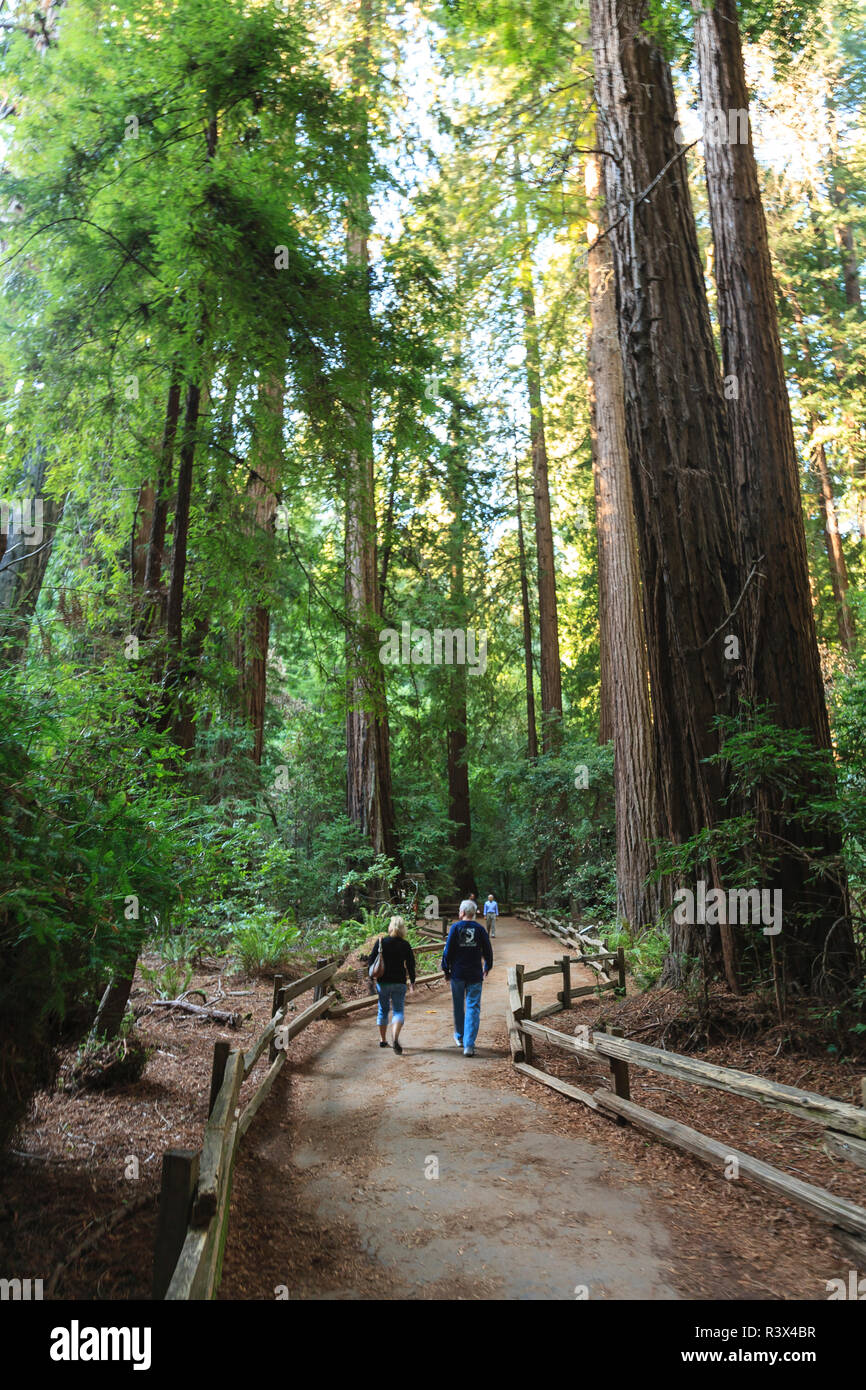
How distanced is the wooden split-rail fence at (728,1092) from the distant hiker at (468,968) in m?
0.84

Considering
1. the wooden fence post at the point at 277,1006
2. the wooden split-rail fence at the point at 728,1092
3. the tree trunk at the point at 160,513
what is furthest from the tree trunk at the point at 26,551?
the wooden split-rail fence at the point at 728,1092

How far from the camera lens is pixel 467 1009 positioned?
10.2 m

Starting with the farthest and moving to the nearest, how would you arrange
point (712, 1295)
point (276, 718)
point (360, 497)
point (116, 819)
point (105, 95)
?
1. point (276, 718)
2. point (360, 497)
3. point (105, 95)
4. point (116, 819)
5. point (712, 1295)

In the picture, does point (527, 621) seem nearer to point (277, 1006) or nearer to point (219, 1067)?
point (277, 1006)

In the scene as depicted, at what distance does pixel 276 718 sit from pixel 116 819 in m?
18.6

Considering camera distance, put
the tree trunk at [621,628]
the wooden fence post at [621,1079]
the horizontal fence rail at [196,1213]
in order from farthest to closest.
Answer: the tree trunk at [621,628] → the wooden fence post at [621,1079] → the horizontal fence rail at [196,1213]

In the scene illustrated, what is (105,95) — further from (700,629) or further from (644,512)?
(700,629)

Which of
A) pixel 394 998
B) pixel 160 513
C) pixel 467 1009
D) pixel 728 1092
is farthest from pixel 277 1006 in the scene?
pixel 160 513

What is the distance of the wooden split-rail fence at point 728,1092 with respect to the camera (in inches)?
170

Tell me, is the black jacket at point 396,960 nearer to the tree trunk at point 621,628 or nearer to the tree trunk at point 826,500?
the tree trunk at point 621,628

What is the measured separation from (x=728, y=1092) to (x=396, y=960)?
5.08 meters

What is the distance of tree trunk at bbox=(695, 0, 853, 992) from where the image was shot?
23.9ft

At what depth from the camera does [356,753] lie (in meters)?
18.9
